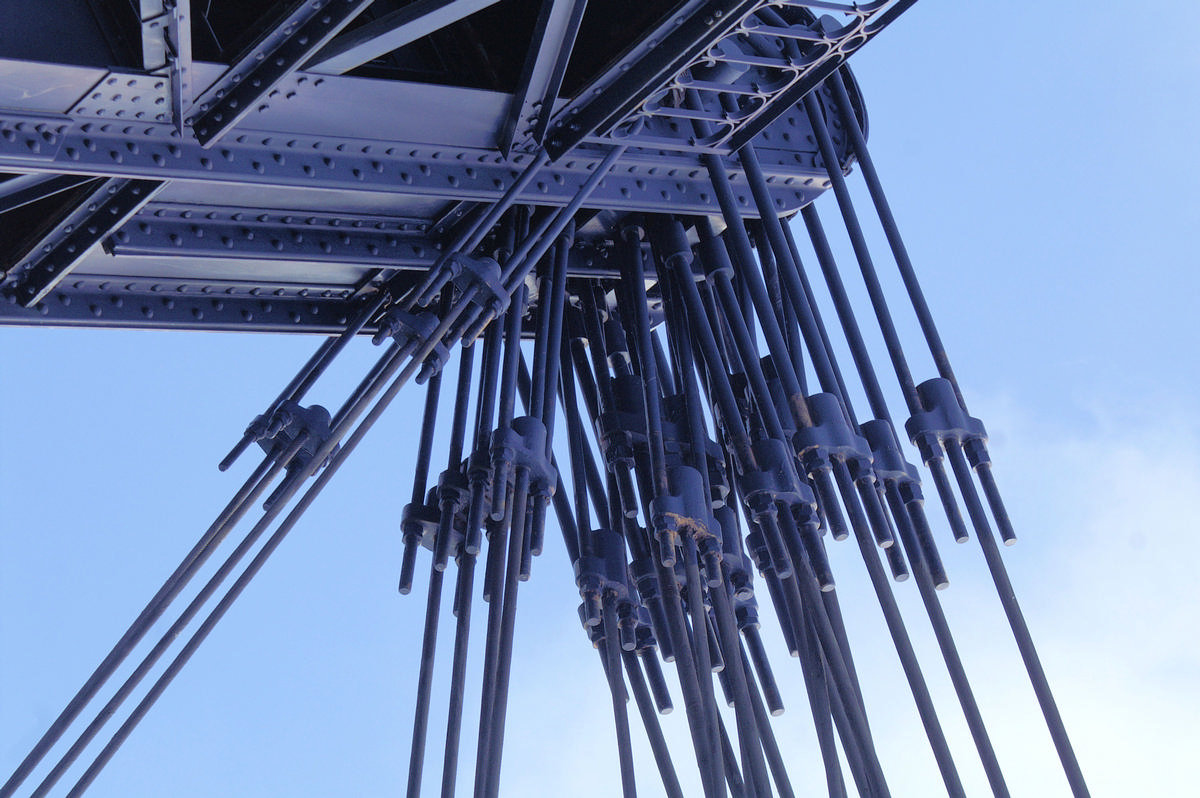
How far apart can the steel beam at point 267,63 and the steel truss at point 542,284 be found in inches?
0.6

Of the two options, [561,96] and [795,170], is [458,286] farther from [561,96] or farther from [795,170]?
[795,170]

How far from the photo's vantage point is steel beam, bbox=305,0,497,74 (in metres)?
6.34

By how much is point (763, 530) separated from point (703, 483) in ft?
2.10

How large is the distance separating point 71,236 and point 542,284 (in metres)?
2.94

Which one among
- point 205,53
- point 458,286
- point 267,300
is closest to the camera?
point 205,53

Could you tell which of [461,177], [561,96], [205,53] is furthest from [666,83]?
[205,53]

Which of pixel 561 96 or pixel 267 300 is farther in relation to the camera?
pixel 267 300

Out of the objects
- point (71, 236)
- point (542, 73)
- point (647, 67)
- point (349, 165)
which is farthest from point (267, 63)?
point (647, 67)

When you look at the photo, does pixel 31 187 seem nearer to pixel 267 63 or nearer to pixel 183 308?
pixel 267 63

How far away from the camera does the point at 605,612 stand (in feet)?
27.0

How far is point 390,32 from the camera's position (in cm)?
637

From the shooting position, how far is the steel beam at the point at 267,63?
607 cm

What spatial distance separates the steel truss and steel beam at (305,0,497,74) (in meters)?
0.02

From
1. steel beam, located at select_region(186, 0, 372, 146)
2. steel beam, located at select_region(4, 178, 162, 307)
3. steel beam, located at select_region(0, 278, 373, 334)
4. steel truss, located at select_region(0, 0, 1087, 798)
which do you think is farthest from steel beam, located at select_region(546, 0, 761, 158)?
steel beam, located at select_region(0, 278, 373, 334)
